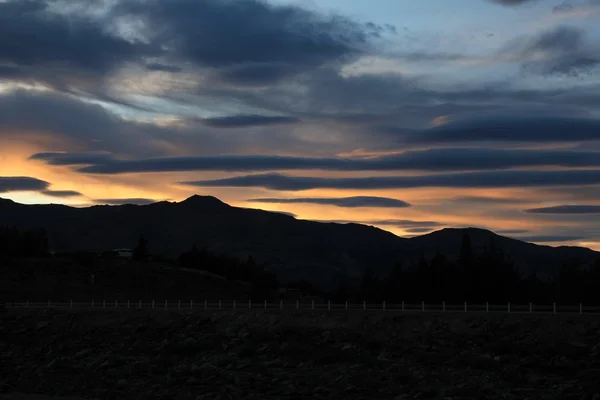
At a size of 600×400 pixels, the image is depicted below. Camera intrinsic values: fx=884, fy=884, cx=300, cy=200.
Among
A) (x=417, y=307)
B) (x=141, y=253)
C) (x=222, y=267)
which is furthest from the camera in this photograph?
(x=222, y=267)

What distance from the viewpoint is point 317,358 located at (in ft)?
184

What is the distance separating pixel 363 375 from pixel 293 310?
1825 cm

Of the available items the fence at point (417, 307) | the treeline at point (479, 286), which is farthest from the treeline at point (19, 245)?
the fence at point (417, 307)

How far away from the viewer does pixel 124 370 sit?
60.2m

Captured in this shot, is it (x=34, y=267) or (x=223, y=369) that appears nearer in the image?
(x=223, y=369)

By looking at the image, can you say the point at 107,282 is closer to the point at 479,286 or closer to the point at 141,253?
→ the point at 141,253

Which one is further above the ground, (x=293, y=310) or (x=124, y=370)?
(x=293, y=310)

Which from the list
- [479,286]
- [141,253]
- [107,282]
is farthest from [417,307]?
[141,253]

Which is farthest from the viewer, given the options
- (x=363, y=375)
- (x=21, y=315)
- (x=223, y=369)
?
(x=21, y=315)

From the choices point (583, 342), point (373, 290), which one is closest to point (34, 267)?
point (373, 290)

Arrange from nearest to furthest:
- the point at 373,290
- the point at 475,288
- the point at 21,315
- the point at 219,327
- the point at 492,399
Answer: the point at 492,399
the point at 219,327
the point at 21,315
the point at 475,288
the point at 373,290

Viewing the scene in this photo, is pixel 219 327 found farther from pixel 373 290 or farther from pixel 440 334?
pixel 373 290

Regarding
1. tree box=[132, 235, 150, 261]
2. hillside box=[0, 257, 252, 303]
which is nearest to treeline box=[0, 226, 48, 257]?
hillside box=[0, 257, 252, 303]

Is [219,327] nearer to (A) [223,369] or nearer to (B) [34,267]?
(A) [223,369]
